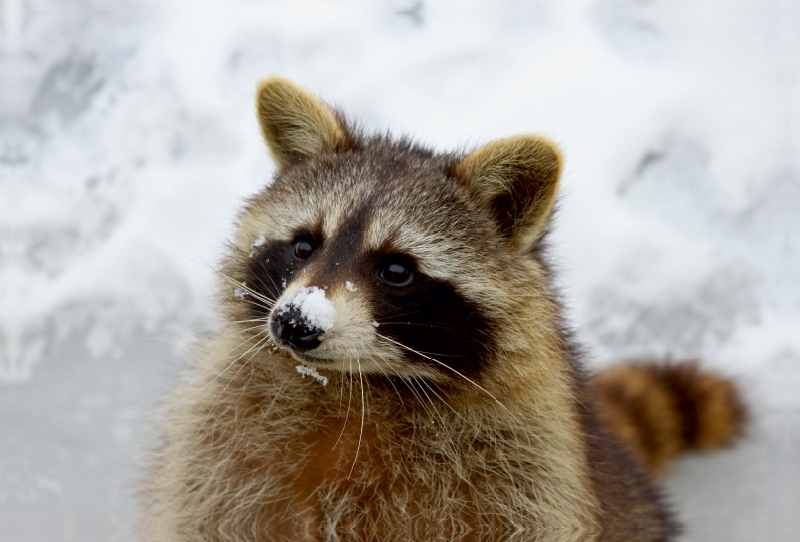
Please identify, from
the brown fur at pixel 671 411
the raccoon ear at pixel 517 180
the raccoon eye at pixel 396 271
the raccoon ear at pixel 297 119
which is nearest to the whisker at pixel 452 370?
the raccoon eye at pixel 396 271

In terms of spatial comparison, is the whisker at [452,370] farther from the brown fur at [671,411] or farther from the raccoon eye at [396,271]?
the brown fur at [671,411]

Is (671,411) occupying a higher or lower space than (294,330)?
higher

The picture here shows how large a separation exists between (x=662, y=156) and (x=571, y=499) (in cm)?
272

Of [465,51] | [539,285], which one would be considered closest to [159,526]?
[539,285]

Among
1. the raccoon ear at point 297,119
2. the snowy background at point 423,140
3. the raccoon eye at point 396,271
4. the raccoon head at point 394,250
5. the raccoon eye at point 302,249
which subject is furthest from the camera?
the snowy background at point 423,140

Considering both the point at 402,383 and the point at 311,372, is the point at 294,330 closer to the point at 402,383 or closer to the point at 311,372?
the point at 311,372

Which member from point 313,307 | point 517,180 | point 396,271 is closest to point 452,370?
point 396,271

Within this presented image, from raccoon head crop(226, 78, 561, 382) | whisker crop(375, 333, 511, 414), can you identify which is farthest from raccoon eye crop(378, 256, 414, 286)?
whisker crop(375, 333, 511, 414)

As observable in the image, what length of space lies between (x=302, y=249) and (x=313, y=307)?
1.48 ft

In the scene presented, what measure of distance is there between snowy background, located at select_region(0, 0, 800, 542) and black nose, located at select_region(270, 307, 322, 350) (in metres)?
1.50

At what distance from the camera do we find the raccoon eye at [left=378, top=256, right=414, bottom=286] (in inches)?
104

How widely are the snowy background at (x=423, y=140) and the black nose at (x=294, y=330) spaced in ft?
4.92

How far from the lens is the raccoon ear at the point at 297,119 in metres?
3.06

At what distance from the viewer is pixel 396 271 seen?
2.66m
